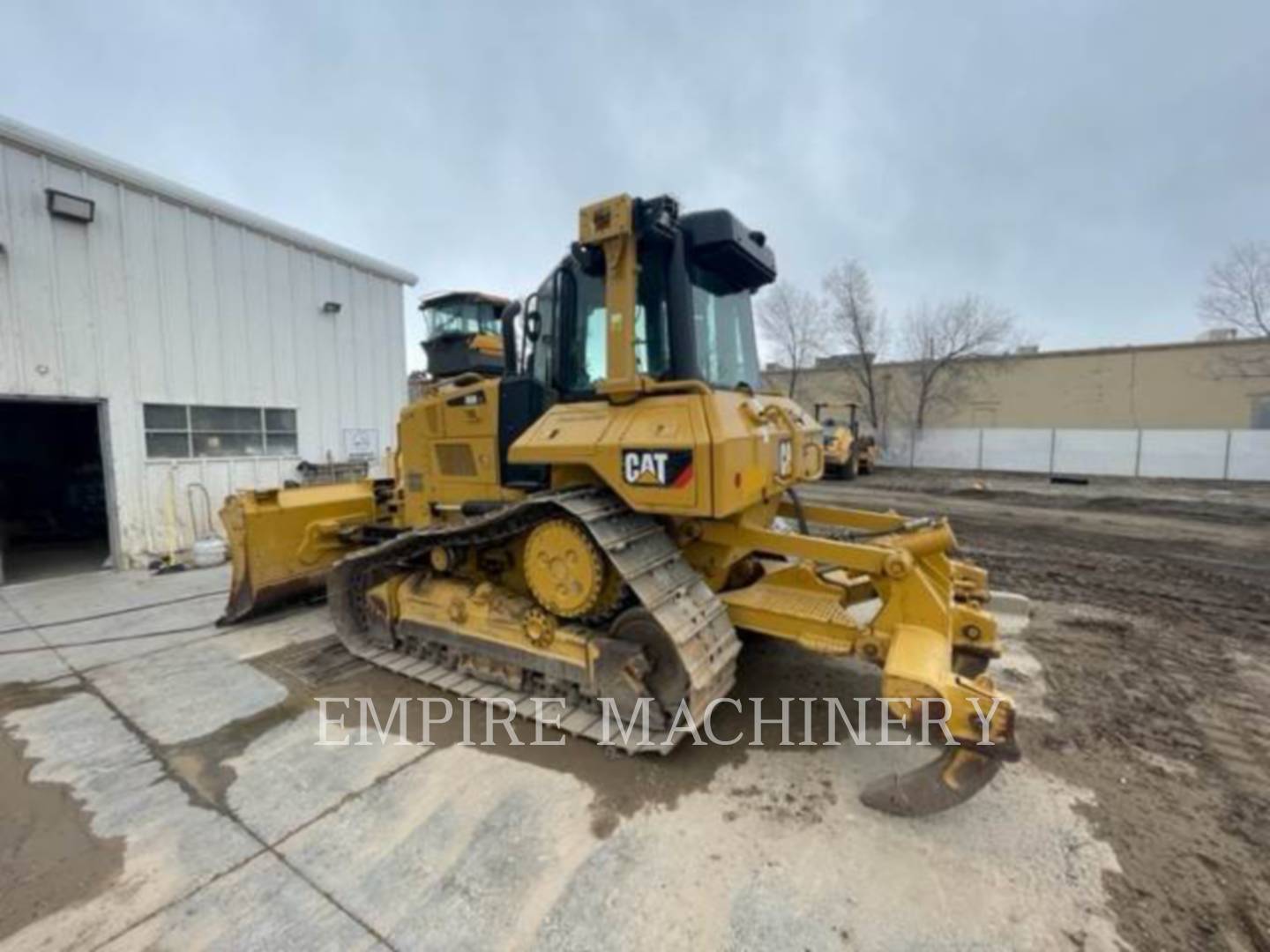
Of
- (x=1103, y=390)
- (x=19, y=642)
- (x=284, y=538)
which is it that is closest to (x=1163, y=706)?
(x=284, y=538)

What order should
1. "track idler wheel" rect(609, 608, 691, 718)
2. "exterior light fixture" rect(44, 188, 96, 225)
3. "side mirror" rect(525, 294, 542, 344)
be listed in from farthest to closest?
"exterior light fixture" rect(44, 188, 96, 225)
"side mirror" rect(525, 294, 542, 344)
"track idler wheel" rect(609, 608, 691, 718)

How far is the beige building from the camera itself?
23.1 m

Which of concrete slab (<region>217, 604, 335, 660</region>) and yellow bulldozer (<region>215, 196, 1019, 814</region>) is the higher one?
yellow bulldozer (<region>215, 196, 1019, 814</region>)

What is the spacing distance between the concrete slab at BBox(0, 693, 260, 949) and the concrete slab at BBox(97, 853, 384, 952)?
3.5 inches

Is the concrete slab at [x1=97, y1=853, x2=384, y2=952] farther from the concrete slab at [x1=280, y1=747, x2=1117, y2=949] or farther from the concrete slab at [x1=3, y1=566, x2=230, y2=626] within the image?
the concrete slab at [x1=3, y1=566, x2=230, y2=626]

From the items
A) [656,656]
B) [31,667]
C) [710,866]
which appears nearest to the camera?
[710,866]

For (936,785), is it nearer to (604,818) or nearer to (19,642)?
(604,818)

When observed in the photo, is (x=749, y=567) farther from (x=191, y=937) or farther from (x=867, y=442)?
(x=867, y=442)

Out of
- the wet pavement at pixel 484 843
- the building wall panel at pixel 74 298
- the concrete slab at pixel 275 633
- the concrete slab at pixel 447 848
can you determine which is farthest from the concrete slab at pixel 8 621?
the concrete slab at pixel 447 848

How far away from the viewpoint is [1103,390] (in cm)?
2550

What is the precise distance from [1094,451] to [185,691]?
27550mm

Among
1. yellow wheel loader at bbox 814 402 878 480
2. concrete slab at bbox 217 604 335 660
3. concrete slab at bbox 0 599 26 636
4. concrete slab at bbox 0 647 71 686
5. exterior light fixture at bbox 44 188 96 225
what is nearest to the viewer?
concrete slab at bbox 0 647 71 686

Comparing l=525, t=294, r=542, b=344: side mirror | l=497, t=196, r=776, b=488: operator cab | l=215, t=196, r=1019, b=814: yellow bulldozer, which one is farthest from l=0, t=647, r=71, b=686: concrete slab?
l=525, t=294, r=542, b=344: side mirror

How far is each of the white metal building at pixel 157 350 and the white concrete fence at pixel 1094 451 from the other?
22982mm
